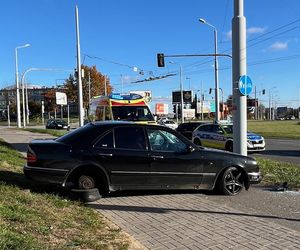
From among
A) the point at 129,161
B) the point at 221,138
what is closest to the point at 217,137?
the point at 221,138

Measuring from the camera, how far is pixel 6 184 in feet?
29.4

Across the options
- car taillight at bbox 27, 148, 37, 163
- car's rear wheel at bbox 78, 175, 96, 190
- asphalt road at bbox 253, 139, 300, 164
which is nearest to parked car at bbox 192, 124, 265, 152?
asphalt road at bbox 253, 139, 300, 164

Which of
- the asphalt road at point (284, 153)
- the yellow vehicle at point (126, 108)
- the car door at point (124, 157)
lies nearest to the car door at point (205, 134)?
the asphalt road at point (284, 153)

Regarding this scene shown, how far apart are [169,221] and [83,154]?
2297 millimetres

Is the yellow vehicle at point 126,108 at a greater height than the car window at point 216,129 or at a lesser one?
greater

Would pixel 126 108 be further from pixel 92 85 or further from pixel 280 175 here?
pixel 92 85

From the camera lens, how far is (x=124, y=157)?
354 inches

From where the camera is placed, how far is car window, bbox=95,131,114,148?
9.02 meters

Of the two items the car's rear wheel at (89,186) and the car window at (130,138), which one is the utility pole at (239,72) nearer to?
the car window at (130,138)

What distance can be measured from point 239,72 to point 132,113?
32.1 ft

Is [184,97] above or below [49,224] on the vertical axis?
above

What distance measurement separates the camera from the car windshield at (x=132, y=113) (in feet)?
70.3

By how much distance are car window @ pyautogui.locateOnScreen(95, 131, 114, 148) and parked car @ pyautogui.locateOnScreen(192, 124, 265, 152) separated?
14679 millimetres

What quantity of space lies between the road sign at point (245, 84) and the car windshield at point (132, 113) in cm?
902
